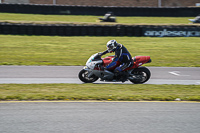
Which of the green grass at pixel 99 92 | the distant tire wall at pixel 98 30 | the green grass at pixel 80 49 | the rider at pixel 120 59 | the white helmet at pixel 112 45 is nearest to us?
the green grass at pixel 99 92

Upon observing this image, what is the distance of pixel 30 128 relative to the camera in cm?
564

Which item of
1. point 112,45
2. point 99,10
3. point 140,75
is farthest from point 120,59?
point 99,10

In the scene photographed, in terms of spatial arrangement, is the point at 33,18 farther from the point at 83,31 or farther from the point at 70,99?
the point at 70,99

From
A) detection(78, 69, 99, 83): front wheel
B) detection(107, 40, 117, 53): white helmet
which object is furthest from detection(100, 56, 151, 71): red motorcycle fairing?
detection(78, 69, 99, 83): front wheel

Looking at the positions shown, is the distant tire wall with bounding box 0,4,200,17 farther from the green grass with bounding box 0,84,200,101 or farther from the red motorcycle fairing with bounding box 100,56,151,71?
the green grass with bounding box 0,84,200,101

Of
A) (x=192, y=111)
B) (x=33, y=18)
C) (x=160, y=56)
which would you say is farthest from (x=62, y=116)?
(x=33, y=18)

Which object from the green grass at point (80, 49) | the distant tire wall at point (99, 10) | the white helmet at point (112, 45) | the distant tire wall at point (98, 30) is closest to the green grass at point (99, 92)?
the white helmet at point (112, 45)

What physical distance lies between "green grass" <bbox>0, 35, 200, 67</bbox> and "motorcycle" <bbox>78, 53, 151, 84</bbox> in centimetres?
472

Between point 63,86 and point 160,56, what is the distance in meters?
9.83

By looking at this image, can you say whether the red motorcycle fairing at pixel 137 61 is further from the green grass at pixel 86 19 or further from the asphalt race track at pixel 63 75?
the green grass at pixel 86 19

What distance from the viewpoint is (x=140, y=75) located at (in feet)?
35.6

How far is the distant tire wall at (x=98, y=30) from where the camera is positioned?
23.4 meters

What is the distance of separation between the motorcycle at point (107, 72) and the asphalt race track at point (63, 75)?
0.42m

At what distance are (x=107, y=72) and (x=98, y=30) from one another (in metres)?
13.9
